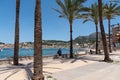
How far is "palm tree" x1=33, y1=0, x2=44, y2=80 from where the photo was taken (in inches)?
521

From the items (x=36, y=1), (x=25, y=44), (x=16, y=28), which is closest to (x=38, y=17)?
(x=36, y=1)

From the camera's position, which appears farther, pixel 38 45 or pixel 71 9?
pixel 71 9

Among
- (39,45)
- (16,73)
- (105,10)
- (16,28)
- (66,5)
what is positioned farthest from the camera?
(105,10)

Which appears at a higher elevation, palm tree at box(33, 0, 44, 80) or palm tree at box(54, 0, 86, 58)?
palm tree at box(54, 0, 86, 58)

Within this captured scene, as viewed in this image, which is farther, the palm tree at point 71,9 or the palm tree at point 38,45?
the palm tree at point 71,9

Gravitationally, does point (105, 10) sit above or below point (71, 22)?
above

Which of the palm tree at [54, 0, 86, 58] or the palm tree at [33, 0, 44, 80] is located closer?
the palm tree at [33, 0, 44, 80]

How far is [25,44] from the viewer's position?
190 m

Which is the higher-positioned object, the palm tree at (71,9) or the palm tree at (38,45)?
the palm tree at (71,9)

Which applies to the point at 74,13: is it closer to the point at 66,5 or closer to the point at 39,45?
the point at 66,5

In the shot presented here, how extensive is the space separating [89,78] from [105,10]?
29092 mm

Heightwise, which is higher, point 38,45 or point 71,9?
point 71,9

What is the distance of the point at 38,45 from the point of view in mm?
13547

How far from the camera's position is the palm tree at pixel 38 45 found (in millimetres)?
13244
